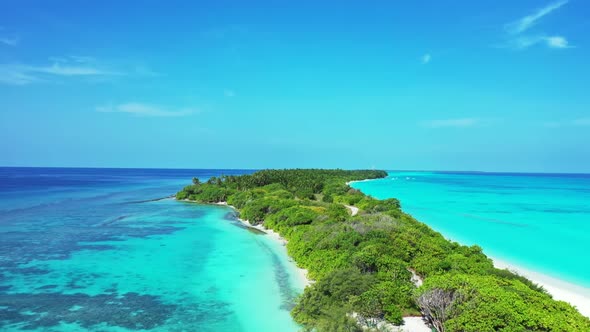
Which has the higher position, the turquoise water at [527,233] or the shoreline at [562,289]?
the turquoise water at [527,233]

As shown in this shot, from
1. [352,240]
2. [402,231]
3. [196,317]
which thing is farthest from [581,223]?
[196,317]

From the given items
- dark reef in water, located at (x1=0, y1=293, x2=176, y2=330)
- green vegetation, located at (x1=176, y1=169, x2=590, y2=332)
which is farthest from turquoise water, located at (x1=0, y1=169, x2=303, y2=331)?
green vegetation, located at (x1=176, y1=169, x2=590, y2=332)

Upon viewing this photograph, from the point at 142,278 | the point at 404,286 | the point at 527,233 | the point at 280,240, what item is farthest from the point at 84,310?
the point at 527,233

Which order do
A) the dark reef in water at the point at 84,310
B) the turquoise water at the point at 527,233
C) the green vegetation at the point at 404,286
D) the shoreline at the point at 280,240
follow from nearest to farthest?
the green vegetation at the point at 404,286 < the dark reef in water at the point at 84,310 < the shoreline at the point at 280,240 < the turquoise water at the point at 527,233

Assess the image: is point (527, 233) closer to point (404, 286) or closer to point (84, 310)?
point (404, 286)

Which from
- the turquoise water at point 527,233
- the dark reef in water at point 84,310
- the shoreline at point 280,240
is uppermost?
the turquoise water at point 527,233

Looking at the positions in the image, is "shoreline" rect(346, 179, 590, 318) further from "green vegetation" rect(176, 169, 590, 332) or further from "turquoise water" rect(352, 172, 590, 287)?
"green vegetation" rect(176, 169, 590, 332)

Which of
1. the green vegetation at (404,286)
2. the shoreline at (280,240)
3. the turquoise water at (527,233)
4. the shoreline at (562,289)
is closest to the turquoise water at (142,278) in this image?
the shoreline at (280,240)

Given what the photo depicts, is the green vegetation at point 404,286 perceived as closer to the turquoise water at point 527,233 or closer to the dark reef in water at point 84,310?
the dark reef in water at point 84,310
